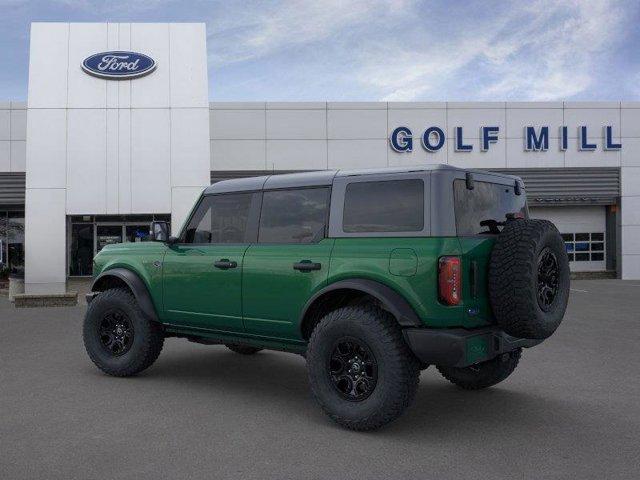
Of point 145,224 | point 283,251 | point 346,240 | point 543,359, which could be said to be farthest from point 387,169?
point 145,224

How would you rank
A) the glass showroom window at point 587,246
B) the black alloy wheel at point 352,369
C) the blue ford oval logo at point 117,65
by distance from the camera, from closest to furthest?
1. the black alloy wheel at point 352,369
2. the blue ford oval logo at point 117,65
3. the glass showroom window at point 587,246

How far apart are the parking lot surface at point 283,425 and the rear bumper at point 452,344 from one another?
0.61 metres

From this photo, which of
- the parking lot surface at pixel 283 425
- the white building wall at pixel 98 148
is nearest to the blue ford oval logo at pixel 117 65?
the white building wall at pixel 98 148

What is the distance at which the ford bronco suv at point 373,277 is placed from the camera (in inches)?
178

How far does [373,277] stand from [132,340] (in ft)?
10.6

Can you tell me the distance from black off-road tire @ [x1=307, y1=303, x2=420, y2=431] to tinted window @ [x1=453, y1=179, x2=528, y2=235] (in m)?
0.93

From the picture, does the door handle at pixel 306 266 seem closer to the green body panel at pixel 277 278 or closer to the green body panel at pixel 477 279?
the green body panel at pixel 277 278

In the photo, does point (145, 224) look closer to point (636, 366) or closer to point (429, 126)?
point (429, 126)

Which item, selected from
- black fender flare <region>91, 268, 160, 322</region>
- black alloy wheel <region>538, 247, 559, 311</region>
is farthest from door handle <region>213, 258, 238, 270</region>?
black alloy wheel <region>538, 247, 559, 311</region>

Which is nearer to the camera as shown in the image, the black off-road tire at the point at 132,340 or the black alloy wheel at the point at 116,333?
the black off-road tire at the point at 132,340

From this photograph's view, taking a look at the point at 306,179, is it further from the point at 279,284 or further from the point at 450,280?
the point at 450,280

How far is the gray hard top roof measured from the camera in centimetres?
487

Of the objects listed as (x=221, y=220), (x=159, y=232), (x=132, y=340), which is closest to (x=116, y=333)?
(x=132, y=340)

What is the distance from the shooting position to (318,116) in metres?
23.6
